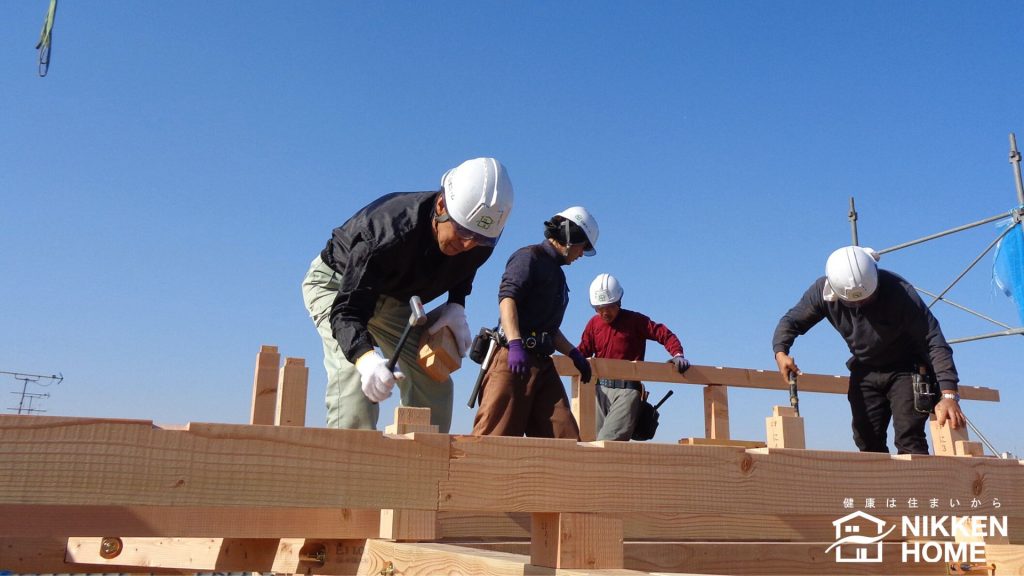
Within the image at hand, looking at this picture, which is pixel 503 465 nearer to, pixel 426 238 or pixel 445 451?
pixel 445 451

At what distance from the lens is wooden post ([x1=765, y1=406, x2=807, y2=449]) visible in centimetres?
362

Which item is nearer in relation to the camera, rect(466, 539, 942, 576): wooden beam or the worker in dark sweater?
rect(466, 539, 942, 576): wooden beam

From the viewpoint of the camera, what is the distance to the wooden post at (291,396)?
4730mm

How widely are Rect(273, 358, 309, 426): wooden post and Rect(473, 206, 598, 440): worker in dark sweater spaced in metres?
1.05

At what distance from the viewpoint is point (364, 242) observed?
3551mm

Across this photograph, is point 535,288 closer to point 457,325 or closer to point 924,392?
point 457,325

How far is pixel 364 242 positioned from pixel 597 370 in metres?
3.42

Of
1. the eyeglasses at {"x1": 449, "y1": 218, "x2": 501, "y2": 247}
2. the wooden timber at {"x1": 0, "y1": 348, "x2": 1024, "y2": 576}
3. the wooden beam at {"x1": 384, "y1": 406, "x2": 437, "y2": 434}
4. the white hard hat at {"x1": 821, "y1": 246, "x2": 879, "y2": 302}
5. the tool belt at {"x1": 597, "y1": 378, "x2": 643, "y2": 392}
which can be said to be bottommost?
the wooden timber at {"x1": 0, "y1": 348, "x2": 1024, "y2": 576}

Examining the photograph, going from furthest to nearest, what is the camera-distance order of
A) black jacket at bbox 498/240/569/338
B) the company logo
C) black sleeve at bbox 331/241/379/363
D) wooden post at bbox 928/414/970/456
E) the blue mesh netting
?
1. the blue mesh netting
2. wooden post at bbox 928/414/970/456
3. black jacket at bbox 498/240/569/338
4. black sleeve at bbox 331/241/379/363
5. the company logo

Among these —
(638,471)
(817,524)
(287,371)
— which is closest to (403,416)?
(638,471)

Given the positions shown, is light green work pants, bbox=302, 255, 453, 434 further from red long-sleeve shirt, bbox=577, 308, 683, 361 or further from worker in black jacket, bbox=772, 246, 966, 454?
red long-sleeve shirt, bbox=577, 308, 683, 361

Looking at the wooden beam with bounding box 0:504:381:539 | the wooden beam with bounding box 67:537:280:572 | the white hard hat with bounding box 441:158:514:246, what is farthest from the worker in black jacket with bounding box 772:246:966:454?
the wooden beam with bounding box 67:537:280:572

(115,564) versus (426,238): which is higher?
(426,238)

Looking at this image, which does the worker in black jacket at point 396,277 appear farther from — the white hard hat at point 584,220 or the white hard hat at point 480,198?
the white hard hat at point 584,220
